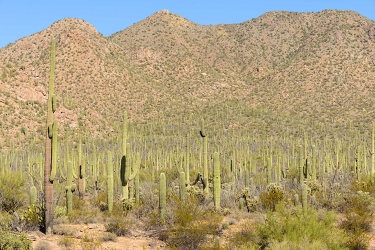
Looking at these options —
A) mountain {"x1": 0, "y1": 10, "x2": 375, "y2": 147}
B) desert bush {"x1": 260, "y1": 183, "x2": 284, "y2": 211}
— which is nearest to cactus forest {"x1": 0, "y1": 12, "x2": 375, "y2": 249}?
desert bush {"x1": 260, "y1": 183, "x2": 284, "y2": 211}

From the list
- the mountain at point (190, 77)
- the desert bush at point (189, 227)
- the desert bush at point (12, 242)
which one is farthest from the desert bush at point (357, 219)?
the mountain at point (190, 77)

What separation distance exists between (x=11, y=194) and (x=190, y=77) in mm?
59039

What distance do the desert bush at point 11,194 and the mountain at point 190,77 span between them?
23.9m

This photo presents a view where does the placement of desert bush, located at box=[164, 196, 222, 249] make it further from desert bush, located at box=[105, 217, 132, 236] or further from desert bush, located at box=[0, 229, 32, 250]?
desert bush, located at box=[0, 229, 32, 250]

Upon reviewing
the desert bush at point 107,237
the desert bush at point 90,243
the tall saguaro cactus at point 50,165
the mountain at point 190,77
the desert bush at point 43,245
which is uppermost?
the mountain at point 190,77

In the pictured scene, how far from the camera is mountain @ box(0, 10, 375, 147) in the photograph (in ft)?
166

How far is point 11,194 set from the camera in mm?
16844

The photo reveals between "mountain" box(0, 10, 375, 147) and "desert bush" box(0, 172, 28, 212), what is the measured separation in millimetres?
23916

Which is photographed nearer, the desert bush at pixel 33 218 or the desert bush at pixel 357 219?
the desert bush at pixel 357 219

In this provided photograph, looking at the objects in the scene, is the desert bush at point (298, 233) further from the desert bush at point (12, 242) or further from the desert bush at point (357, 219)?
the desert bush at point (12, 242)

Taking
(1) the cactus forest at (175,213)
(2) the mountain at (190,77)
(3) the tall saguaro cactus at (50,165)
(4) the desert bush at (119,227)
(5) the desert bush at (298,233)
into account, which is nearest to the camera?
(5) the desert bush at (298,233)

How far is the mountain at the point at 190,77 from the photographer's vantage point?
1994 inches

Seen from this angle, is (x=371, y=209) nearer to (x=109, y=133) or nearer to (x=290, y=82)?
(x=109, y=133)

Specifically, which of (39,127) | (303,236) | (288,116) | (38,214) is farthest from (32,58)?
(303,236)
